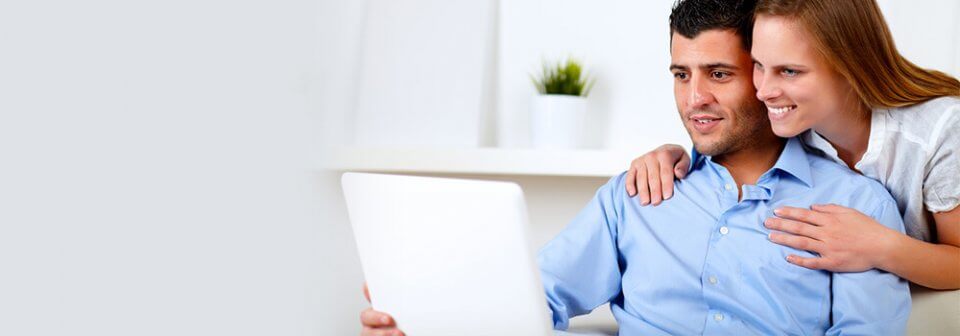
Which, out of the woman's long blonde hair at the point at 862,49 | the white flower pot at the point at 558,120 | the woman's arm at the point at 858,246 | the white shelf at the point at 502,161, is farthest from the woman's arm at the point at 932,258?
the white flower pot at the point at 558,120

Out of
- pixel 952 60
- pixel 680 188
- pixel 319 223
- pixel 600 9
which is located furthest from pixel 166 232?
pixel 952 60

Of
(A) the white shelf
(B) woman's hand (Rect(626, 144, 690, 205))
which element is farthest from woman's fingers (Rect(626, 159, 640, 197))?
(A) the white shelf

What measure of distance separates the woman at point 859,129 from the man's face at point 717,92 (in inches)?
1.8

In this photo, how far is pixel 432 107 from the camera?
9.71 ft

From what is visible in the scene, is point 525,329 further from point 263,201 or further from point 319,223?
point 319,223

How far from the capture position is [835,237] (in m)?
1.48

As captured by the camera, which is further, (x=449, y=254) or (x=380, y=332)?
(x=380, y=332)

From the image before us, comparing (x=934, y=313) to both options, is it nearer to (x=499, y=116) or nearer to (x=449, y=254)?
(x=449, y=254)

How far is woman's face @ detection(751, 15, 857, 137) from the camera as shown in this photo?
1.50 m

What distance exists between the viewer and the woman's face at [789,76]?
150 centimetres

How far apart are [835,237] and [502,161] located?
140 cm

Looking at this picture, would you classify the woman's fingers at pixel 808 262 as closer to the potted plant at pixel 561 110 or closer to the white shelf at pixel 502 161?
the white shelf at pixel 502 161

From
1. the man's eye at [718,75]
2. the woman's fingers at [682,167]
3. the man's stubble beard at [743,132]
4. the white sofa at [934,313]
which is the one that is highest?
the man's eye at [718,75]

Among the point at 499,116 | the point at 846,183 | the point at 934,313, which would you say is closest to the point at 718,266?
the point at 846,183
